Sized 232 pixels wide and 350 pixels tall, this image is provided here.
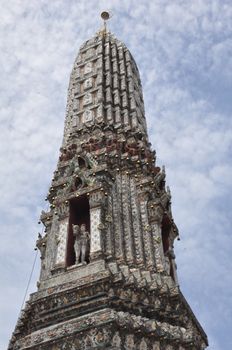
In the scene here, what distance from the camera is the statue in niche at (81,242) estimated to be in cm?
1497

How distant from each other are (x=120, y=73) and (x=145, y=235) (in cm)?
927

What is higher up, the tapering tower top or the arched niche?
the tapering tower top

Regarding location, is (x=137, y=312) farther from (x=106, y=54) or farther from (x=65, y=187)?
(x=106, y=54)

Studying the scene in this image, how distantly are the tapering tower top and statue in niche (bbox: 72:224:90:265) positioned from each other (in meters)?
5.12

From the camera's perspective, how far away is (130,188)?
56.3ft

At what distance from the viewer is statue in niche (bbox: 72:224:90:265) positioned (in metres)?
15.0

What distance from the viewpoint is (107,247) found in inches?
585

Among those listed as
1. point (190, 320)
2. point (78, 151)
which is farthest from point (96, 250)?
point (78, 151)

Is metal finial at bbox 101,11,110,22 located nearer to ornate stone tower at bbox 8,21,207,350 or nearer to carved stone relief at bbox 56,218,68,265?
ornate stone tower at bbox 8,21,207,350

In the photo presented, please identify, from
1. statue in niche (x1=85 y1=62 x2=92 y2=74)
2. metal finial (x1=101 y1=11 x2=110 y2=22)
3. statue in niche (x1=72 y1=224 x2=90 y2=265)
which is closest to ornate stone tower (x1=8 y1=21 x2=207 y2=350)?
statue in niche (x1=72 y1=224 x2=90 y2=265)

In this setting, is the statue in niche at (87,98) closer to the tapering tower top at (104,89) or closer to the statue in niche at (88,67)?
the tapering tower top at (104,89)

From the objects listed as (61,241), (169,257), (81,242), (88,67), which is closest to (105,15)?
(88,67)

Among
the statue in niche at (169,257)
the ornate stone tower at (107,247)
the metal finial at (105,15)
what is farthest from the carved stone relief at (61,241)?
the metal finial at (105,15)

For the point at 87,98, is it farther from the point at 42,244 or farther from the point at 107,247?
the point at 107,247
